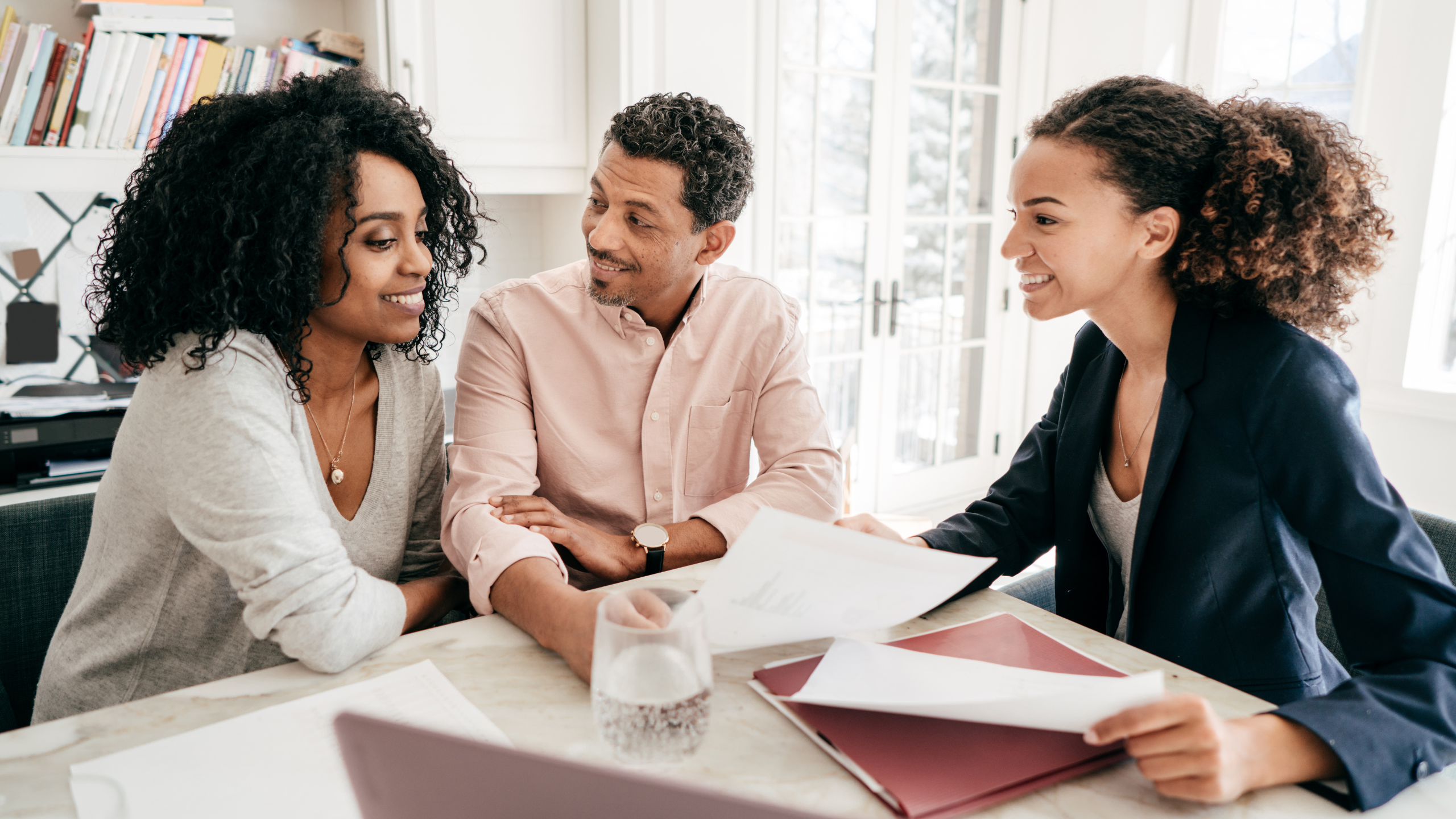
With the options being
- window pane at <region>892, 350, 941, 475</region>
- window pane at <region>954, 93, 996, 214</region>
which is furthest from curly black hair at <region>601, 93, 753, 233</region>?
window pane at <region>954, 93, 996, 214</region>

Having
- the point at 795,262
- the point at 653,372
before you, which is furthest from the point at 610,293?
the point at 795,262

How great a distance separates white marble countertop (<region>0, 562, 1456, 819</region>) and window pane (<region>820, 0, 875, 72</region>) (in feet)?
8.98

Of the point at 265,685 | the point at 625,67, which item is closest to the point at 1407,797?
the point at 265,685

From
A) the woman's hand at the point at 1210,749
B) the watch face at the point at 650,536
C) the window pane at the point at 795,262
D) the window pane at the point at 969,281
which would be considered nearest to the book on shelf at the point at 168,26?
the watch face at the point at 650,536

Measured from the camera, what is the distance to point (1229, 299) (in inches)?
45.5

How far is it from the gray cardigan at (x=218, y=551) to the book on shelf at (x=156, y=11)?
1.33m

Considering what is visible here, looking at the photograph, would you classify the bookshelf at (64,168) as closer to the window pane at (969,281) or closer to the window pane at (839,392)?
the window pane at (839,392)

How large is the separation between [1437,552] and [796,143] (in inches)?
99.3

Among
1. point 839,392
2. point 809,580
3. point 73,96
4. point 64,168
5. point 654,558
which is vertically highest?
point 73,96

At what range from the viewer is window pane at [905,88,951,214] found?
3.58m

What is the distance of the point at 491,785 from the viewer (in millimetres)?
393

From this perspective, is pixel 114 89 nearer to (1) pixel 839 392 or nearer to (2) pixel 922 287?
(1) pixel 839 392

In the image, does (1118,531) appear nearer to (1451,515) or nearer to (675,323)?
(675,323)

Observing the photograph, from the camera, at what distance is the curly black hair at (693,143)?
154 cm
